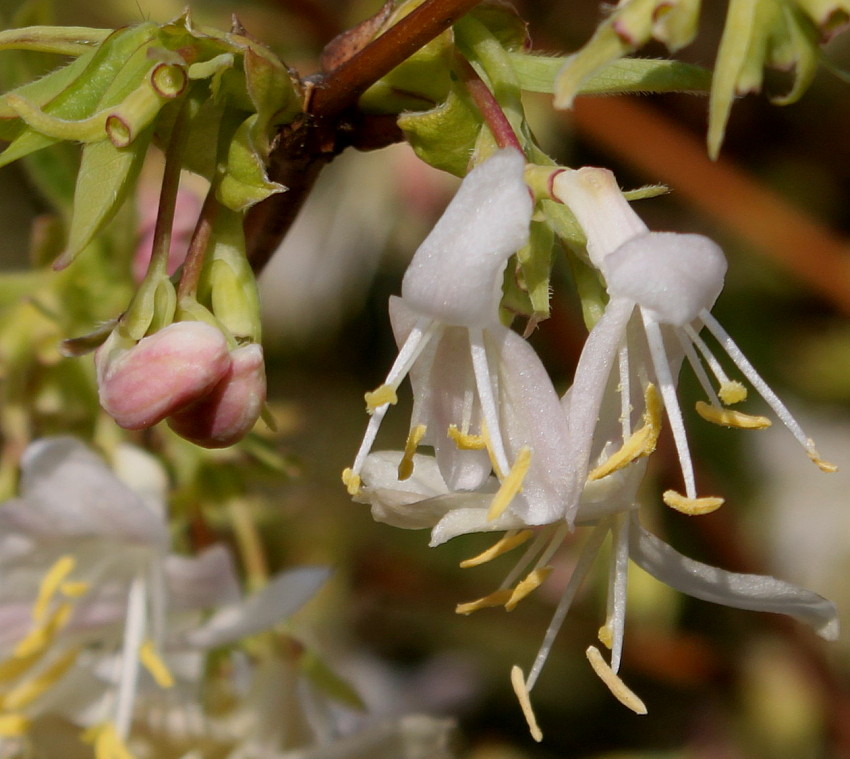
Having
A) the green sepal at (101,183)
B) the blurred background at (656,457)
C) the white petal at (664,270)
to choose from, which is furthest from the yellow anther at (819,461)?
the blurred background at (656,457)

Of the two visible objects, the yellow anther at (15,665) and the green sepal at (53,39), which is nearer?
the green sepal at (53,39)

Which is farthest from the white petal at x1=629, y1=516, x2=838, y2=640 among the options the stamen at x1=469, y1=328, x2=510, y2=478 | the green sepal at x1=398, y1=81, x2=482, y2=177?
the green sepal at x1=398, y1=81, x2=482, y2=177

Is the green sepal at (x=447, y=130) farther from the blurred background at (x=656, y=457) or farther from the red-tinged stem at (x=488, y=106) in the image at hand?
the blurred background at (x=656, y=457)

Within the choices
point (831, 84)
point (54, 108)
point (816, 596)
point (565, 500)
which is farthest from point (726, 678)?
point (54, 108)

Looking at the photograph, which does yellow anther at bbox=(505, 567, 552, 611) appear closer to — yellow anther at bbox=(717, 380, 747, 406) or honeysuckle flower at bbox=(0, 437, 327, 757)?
yellow anther at bbox=(717, 380, 747, 406)

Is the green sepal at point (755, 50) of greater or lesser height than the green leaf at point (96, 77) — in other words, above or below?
above

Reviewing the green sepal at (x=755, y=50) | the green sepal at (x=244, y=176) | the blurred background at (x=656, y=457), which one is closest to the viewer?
the green sepal at (x=755, y=50)

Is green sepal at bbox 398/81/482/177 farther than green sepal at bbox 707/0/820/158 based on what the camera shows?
Yes

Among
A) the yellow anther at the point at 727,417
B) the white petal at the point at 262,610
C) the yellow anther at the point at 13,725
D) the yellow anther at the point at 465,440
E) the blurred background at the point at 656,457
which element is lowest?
the blurred background at the point at 656,457
